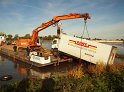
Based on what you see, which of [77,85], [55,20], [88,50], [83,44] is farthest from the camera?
[55,20]

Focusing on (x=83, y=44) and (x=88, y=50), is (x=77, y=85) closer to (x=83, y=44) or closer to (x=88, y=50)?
(x=88, y=50)

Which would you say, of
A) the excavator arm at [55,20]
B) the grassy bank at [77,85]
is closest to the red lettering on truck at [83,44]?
the excavator arm at [55,20]

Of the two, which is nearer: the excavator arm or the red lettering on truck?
the red lettering on truck

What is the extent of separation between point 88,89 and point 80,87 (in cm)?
51

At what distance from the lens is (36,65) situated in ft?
69.7

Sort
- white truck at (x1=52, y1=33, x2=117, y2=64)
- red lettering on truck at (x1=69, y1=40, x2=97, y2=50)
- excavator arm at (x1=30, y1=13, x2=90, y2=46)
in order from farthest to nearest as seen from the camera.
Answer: excavator arm at (x1=30, y1=13, x2=90, y2=46) → red lettering on truck at (x1=69, y1=40, x2=97, y2=50) → white truck at (x1=52, y1=33, x2=117, y2=64)

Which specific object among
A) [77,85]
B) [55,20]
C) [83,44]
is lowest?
[77,85]

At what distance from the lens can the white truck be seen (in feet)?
64.0

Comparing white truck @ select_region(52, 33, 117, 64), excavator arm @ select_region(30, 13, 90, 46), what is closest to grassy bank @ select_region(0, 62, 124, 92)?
white truck @ select_region(52, 33, 117, 64)

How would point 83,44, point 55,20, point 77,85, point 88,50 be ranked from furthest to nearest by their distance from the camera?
point 55,20 < point 83,44 < point 88,50 < point 77,85

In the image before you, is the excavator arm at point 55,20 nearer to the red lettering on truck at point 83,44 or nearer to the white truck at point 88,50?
the white truck at point 88,50

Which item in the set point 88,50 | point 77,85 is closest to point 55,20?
point 88,50

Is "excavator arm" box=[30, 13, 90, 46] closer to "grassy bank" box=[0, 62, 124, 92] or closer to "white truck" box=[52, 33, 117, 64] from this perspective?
"white truck" box=[52, 33, 117, 64]

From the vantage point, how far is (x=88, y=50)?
21.0 metres
